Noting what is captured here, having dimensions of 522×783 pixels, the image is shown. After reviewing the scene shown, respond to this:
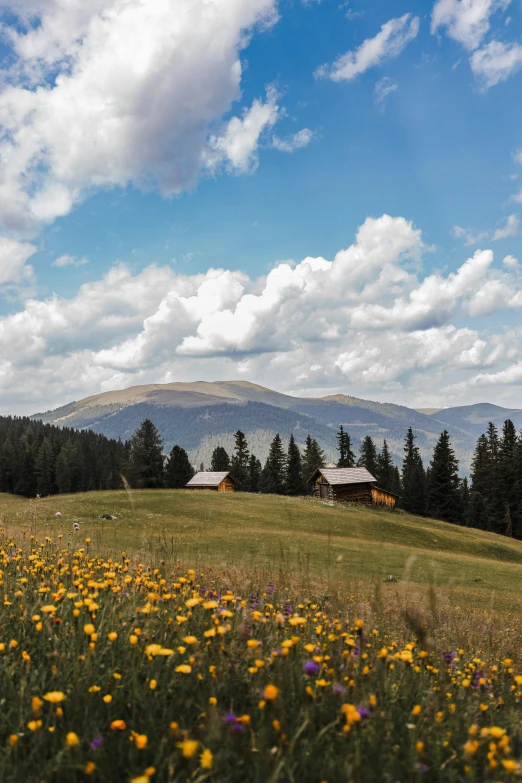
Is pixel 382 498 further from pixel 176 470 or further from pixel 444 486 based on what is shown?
pixel 176 470

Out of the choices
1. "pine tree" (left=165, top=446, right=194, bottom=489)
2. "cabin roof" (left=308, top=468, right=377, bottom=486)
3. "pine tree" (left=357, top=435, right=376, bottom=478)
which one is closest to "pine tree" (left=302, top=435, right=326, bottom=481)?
"pine tree" (left=357, top=435, right=376, bottom=478)

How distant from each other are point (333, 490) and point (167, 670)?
2255 inches

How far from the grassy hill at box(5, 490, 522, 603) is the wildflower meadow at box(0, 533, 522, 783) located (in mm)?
15131

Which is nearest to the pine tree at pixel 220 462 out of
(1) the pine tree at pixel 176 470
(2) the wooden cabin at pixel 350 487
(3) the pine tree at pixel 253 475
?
(3) the pine tree at pixel 253 475

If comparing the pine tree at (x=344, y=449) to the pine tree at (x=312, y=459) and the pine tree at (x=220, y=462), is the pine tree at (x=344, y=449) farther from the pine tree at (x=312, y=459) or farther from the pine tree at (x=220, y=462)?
the pine tree at (x=220, y=462)

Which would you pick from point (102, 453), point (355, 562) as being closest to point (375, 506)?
point (355, 562)

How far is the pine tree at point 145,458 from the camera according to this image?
75250 mm

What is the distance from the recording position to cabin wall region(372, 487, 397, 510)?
60.3 meters

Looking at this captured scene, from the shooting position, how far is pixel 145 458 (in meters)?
75.8

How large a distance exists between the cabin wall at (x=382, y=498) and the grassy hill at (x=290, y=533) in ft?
22.2

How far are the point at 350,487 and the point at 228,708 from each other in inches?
2310

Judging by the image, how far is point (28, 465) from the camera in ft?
333

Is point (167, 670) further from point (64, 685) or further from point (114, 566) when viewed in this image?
point (114, 566)

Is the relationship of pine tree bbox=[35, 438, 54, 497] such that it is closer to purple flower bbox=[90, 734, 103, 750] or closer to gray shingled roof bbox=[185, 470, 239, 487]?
gray shingled roof bbox=[185, 470, 239, 487]
